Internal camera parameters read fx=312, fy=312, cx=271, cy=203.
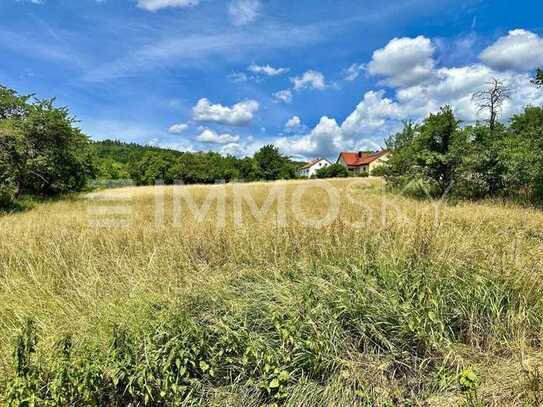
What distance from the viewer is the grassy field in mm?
2199

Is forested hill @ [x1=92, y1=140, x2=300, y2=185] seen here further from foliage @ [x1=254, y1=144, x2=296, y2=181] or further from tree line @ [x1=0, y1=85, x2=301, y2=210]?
tree line @ [x1=0, y1=85, x2=301, y2=210]

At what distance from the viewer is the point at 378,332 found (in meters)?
2.60

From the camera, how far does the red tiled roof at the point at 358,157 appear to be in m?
72.0

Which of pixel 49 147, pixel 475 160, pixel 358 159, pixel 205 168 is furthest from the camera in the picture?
pixel 358 159

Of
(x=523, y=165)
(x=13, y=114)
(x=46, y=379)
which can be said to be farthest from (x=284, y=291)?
(x=13, y=114)

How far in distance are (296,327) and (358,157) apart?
82.2 metres

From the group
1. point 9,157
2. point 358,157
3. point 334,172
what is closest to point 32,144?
point 9,157

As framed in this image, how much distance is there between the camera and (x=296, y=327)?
2541 millimetres

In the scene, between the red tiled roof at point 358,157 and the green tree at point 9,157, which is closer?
the green tree at point 9,157

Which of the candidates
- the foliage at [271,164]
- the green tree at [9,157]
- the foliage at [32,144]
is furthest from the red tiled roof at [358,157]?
the green tree at [9,157]

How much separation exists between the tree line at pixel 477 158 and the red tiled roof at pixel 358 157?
57.7 metres

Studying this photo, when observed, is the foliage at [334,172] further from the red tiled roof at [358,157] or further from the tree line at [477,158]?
→ the tree line at [477,158]

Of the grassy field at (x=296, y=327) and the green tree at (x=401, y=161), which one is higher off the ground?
the green tree at (x=401, y=161)

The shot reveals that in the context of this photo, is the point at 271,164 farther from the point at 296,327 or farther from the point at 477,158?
the point at 296,327
